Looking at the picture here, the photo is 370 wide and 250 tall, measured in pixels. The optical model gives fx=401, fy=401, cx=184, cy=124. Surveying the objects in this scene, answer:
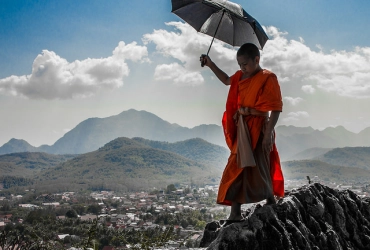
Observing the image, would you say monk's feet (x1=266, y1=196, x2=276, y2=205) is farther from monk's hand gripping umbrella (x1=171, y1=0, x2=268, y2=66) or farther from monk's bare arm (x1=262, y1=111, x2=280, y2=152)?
monk's hand gripping umbrella (x1=171, y1=0, x2=268, y2=66)

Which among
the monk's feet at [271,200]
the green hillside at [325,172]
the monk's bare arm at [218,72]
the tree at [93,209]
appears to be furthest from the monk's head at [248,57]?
the green hillside at [325,172]

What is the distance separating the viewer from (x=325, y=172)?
13338 cm

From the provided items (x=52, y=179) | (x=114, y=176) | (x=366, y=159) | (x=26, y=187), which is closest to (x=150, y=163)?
(x=114, y=176)

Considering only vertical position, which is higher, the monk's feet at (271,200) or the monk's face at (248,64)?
the monk's face at (248,64)

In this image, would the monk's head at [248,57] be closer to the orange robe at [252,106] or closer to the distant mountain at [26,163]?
the orange robe at [252,106]

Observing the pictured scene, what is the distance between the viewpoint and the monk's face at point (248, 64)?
155 inches

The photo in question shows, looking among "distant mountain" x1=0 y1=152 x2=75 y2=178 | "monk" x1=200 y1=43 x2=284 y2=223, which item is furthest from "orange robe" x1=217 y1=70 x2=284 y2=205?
"distant mountain" x1=0 y1=152 x2=75 y2=178

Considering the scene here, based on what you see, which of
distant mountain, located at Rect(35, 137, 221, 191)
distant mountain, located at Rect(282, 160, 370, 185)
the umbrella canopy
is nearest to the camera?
the umbrella canopy

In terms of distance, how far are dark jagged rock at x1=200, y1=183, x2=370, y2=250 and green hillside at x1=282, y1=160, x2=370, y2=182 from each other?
12270 cm

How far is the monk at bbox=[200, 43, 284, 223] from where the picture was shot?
3.88 metres

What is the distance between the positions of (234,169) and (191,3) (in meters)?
1.90

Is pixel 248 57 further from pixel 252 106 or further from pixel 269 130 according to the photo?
pixel 269 130

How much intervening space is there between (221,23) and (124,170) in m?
142

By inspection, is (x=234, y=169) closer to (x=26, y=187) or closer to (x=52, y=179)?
(x=26, y=187)
